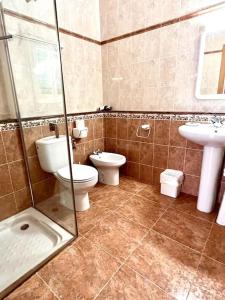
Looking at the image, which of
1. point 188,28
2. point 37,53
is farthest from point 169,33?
point 37,53

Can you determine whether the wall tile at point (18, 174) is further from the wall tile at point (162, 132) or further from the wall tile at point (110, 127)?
the wall tile at point (162, 132)

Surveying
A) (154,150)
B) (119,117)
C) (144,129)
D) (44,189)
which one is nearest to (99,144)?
(119,117)

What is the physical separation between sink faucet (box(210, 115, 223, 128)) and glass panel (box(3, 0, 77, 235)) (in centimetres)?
138

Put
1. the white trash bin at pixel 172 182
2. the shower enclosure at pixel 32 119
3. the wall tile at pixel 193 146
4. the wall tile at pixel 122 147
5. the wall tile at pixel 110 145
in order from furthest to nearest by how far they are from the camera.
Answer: the wall tile at pixel 110 145 < the wall tile at pixel 122 147 < the white trash bin at pixel 172 182 < the wall tile at pixel 193 146 < the shower enclosure at pixel 32 119

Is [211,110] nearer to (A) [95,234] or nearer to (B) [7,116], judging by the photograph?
(A) [95,234]

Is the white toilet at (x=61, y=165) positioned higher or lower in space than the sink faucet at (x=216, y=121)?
lower

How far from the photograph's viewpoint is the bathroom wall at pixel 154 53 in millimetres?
1786

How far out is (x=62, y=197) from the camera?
1.72 metres

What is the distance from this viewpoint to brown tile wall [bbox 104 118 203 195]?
2.06 metres

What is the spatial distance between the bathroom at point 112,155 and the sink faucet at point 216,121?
0.21 feet

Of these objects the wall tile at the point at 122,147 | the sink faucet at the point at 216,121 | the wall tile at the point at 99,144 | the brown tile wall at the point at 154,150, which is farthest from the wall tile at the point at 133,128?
the sink faucet at the point at 216,121

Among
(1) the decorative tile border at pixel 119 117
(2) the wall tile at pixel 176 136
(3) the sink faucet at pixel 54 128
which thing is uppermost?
(1) the decorative tile border at pixel 119 117

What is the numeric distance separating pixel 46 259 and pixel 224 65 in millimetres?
2293

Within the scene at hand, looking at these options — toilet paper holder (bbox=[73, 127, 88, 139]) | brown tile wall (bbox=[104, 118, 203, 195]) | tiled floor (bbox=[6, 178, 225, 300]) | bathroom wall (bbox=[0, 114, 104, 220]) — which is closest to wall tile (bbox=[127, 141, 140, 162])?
brown tile wall (bbox=[104, 118, 203, 195])
